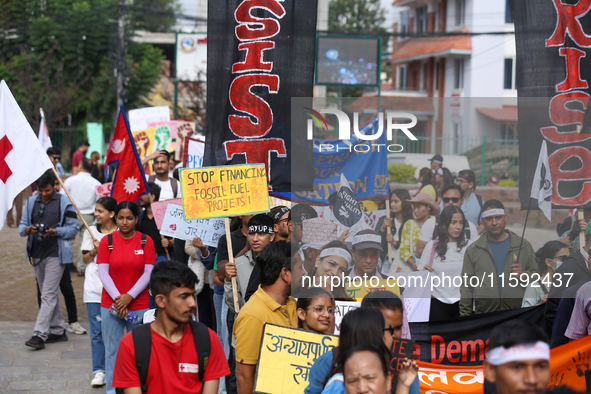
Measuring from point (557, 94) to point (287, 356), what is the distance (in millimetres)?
2945

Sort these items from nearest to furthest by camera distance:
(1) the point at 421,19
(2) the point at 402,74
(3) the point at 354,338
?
(3) the point at 354,338 < (1) the point at 421,19 < (2) the point at 402,74

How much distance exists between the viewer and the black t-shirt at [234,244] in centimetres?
615

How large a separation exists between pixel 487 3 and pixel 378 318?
3834cm

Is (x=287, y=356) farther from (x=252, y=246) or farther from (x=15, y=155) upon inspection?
(x=15, y=155)

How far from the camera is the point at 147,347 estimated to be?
11.6 feet

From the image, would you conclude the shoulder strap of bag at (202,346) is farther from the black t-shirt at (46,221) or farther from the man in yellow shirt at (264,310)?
the black t-shirt at (46,221)

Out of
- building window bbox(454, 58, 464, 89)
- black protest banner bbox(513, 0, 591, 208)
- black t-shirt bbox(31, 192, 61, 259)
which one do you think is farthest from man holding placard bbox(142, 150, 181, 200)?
building window bbox(454, 58, 464, 89)

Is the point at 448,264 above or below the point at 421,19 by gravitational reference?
below

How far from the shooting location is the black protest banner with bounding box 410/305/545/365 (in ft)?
18.4

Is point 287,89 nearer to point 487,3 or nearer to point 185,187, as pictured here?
point 185,187

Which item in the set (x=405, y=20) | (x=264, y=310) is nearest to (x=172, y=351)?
(x=264, y=310)

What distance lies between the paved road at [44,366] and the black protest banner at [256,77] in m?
2.69

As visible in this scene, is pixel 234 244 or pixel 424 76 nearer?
pixel 234 244

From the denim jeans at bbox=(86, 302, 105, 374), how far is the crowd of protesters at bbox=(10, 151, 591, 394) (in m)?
0.01
